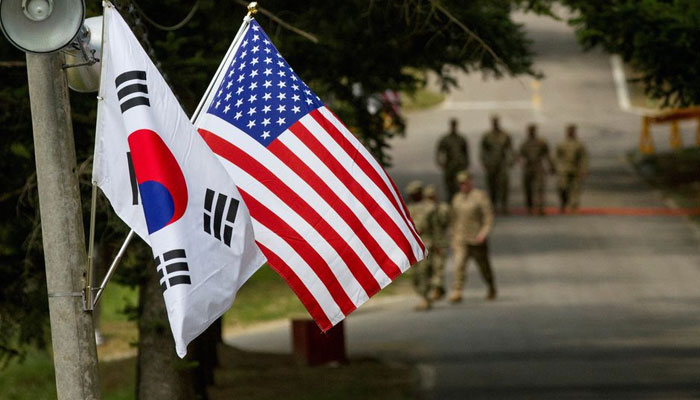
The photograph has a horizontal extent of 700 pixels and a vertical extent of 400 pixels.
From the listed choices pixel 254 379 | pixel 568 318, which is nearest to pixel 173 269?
pixel 254 379

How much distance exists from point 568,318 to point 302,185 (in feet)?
39.8

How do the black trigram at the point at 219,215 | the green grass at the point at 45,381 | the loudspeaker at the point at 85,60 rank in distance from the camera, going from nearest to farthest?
the black trigram at the point at 219,215 → the loudspeaker at the point at 85,60 → the green grass at the point at 45,381

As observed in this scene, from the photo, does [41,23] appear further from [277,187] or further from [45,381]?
[45,381]

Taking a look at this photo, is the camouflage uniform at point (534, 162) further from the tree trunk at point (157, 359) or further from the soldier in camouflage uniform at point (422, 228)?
the tree trunk at point (157, 359)

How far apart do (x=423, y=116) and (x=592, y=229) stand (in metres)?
23.9

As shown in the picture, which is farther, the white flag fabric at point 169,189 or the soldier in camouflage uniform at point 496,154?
the soldier in camouflage uniform at point 496,154

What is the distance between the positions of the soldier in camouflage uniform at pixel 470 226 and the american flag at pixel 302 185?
41.7 feet

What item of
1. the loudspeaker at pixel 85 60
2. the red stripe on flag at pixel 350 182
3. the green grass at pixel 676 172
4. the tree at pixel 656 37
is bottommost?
the green grass at pixel 676 172

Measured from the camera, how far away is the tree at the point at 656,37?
12648mm

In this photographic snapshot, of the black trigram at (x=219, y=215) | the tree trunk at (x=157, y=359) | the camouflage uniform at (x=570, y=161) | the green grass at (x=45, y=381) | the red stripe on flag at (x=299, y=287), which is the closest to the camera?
the black trigram at (x=219, y=215)

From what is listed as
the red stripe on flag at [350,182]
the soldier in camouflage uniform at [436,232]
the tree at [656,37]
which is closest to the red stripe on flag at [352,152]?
the red stripe on flag at [350,182]

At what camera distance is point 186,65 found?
40.8 feet

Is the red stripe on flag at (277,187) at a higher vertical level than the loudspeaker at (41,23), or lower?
lower

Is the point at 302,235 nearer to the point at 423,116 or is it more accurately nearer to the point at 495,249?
the point at 495,249
